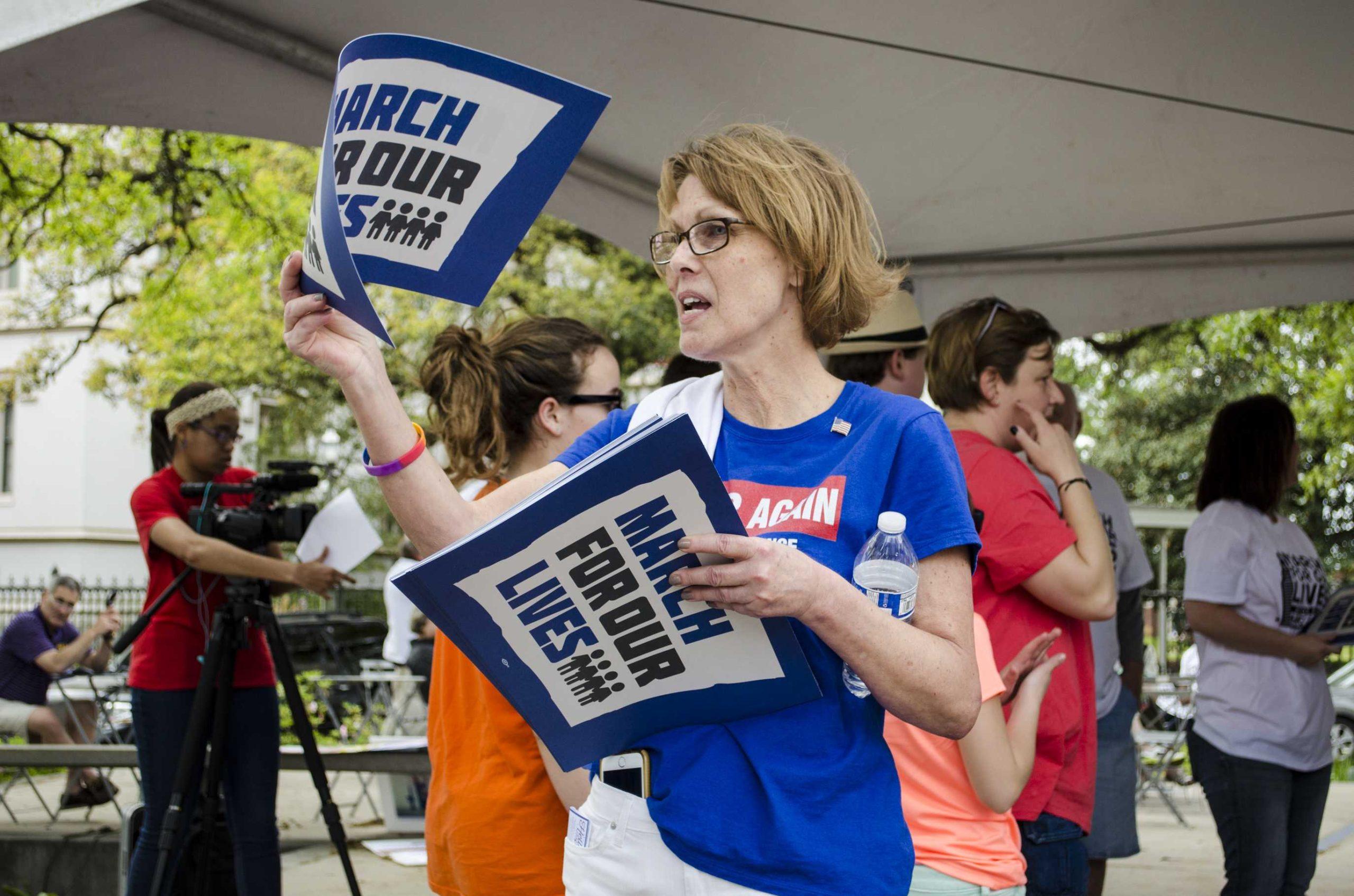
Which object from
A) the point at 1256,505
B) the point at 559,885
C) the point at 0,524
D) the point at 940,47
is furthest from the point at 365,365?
the point at 0,524

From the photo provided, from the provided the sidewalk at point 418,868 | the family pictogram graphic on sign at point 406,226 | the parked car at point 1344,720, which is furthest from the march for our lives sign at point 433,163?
the parked car at point 1344,720

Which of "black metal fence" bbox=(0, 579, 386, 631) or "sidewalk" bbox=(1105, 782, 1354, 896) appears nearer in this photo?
"sidewalk" bbox=(1105, 782, 1354, 896)

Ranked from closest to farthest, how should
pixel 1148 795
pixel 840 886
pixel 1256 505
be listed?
pixel 840 886 → pixel 1256 505 → pixel 1148 795

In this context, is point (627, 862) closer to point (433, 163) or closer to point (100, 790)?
point (433, 163)

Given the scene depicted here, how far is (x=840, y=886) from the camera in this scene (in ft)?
4.62

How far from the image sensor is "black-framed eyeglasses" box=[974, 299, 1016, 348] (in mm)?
2996

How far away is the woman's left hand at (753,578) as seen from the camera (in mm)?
1272

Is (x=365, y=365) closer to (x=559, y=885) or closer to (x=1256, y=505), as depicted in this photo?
(x=559, y=885)

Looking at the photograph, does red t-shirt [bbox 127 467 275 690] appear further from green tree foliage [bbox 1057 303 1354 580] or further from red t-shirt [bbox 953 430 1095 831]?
green tree foliage [bbox 1057 303 1354 580]

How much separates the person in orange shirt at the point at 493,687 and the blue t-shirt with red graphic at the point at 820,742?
2.02 feet

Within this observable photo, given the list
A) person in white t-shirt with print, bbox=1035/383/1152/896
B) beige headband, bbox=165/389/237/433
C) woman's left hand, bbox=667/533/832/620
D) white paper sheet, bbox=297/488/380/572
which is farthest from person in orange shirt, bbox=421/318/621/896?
white paper sheet, bbox=297/488/380/572

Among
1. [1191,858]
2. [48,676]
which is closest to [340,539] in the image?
[1191,858]

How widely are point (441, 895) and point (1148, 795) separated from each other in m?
8.97

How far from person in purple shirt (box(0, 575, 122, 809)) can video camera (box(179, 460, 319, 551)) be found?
4.27 metres
